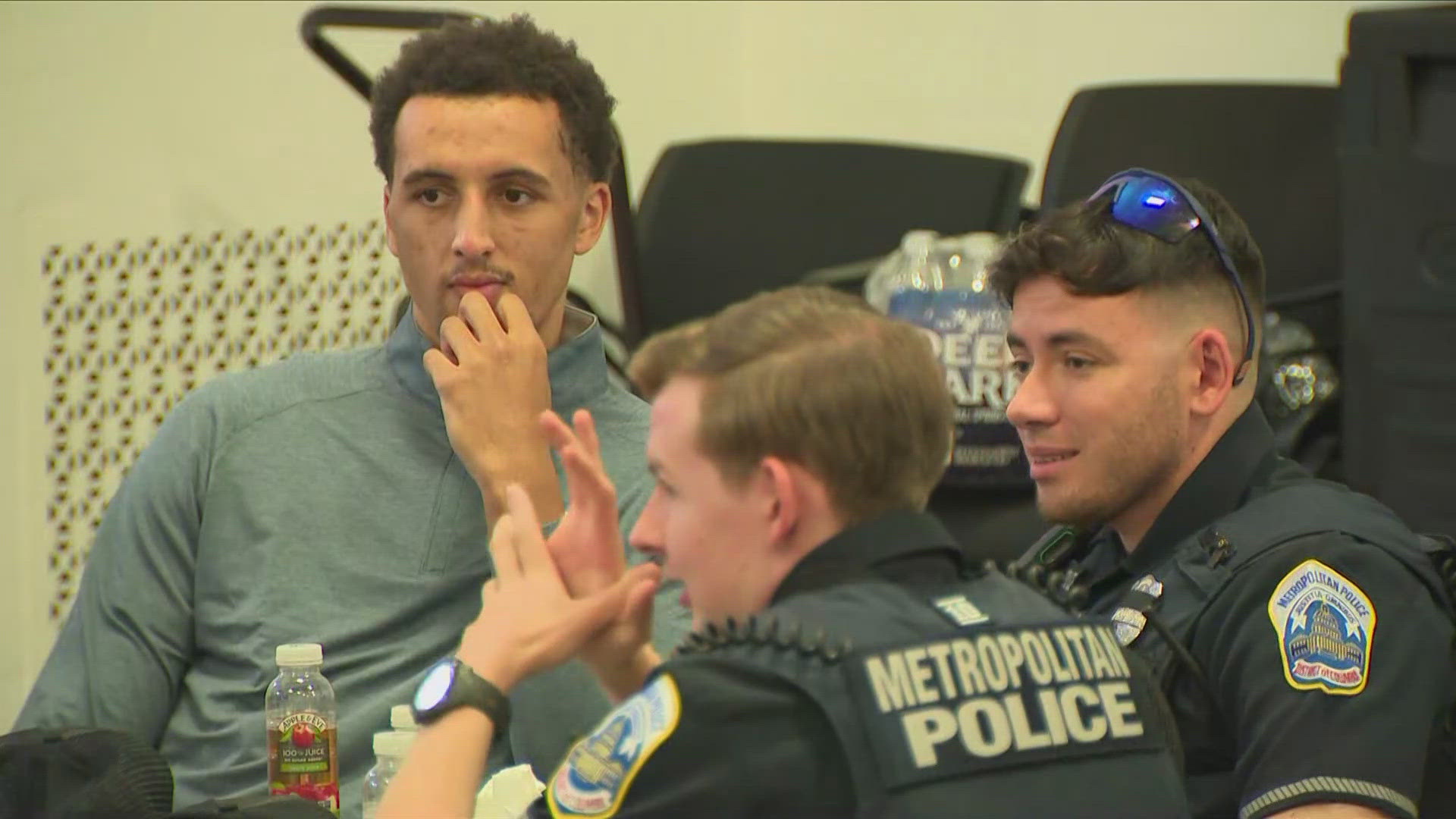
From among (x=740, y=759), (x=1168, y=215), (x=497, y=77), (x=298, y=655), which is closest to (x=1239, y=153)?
(x=1168, y=215)

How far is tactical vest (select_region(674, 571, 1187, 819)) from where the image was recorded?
1.23m

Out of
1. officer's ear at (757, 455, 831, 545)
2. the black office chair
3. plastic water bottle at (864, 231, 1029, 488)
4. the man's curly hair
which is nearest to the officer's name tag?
officer's ear at (757, 455, 831, 545)

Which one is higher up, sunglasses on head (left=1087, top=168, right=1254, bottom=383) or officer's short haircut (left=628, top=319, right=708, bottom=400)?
officer's short haircut (left=628, top=319, right=708, bottom=400)

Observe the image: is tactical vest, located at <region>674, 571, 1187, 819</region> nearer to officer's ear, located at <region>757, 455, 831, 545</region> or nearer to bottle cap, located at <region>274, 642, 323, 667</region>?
officer's ear, located at <region>757, 455, 831, 545</region>

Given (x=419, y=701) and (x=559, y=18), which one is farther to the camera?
(x=559, y=18)

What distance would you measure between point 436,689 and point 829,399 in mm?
343

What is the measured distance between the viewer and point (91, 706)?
188cm

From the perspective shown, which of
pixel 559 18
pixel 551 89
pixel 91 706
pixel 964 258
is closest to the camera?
pixel 91 706

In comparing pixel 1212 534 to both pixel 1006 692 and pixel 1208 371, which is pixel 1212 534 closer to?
pixel 1208 371

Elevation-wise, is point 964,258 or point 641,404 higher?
point 641,404

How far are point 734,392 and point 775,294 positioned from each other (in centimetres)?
10

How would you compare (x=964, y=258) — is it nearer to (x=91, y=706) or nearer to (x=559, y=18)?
(x=559, y=18)

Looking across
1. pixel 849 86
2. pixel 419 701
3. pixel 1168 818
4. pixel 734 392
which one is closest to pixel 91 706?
pixel 419 701

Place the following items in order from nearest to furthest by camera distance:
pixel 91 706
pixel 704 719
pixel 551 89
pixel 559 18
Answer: pixel 704 719 → pixel 91 706 → pixel 551 89 → pixel 559 18
